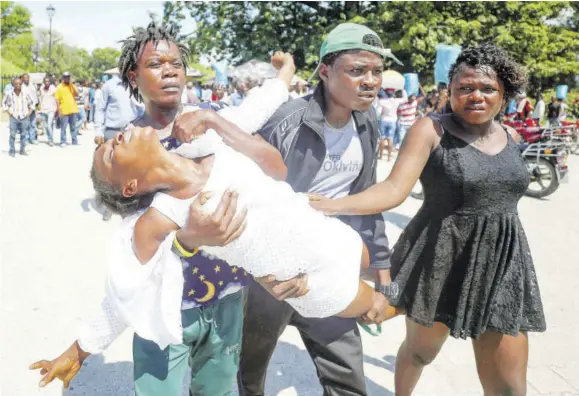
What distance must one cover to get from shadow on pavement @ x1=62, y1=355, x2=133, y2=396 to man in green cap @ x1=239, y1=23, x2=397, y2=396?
105 centimetres

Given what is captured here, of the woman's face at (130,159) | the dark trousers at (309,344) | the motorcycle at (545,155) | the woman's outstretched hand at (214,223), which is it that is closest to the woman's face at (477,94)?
the dark trousers at (309,344)

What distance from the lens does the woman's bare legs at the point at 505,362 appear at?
2.38 meters

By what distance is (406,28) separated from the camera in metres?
21.7

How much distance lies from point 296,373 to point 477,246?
1649mm

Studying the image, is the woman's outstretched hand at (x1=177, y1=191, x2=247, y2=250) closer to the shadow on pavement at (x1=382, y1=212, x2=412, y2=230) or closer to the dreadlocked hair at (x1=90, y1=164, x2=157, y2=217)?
the dreadlocked hair at (x1=90, y1=164, x2=157, y2=217)

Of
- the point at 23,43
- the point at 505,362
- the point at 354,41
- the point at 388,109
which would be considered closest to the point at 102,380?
the point at 505,362

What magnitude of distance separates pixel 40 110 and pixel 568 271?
42.4 ft

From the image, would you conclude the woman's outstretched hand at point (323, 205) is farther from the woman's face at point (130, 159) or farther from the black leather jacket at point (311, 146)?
the woman's face at point (130, 159)

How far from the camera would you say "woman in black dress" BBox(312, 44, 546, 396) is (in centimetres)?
233

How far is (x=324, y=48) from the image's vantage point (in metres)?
2.45

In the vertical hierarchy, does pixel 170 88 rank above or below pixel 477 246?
above

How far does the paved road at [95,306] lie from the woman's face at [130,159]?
1.94 metres

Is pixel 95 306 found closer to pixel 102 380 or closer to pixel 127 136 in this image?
pixel 102 380

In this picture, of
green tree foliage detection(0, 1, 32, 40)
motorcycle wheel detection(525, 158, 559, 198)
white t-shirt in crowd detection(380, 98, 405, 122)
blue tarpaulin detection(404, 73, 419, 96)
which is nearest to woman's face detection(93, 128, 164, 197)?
motorcycle wheel detection(525, 158, 559, 198)
